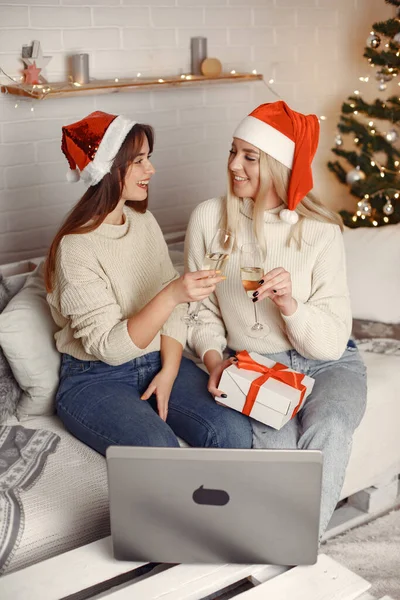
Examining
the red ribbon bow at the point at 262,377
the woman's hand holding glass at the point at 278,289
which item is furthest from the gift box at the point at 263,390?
the woman's hand holding glass at the point at 278,289

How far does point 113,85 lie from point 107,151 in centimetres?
95

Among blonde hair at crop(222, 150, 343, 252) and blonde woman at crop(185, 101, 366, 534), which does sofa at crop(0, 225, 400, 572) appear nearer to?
blonde woman at crop(185, 101, 366, 534)

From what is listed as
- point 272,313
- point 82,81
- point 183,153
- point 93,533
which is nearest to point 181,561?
→ point 93,533

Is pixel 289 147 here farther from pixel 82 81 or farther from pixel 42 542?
pixel 42 542

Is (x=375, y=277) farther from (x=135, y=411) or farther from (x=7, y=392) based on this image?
(x=7, y=392)

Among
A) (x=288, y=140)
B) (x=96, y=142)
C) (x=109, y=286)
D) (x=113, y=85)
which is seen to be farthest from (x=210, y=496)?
(x=113, y=85)

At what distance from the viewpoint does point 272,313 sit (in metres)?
2.21

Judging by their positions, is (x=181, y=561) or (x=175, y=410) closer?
(x=181, y=561)

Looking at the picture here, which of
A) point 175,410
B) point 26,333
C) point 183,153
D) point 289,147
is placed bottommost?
point 175,410

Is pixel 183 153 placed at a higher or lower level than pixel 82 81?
lower

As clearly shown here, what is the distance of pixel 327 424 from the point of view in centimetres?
200

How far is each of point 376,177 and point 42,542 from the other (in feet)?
7.78

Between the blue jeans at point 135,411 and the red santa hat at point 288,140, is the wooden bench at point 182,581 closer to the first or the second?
the blue jeans at point 135,411

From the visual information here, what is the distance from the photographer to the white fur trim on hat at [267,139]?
2166 millimetres
